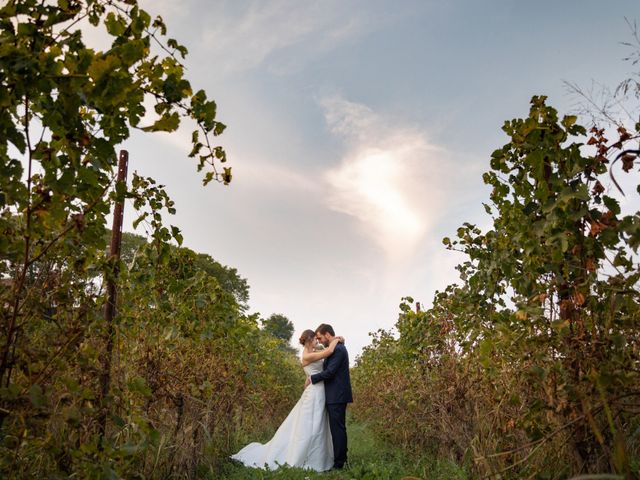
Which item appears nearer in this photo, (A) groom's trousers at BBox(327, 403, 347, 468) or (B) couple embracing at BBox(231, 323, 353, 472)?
(A) groom's trousers at BBox(327, 403, 347, 468)

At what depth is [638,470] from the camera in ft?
9.64

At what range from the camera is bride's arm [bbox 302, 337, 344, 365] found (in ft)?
24.8

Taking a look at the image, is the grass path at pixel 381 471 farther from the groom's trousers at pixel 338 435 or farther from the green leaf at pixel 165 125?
the green leaf at pixel 165 125

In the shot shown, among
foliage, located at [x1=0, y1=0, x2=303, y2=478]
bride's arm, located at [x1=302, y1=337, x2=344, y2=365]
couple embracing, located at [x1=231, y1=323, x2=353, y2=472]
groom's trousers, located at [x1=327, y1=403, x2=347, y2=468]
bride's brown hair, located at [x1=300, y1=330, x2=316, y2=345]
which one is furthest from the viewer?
bride's brown hair, located at [x1=300, y1=330, x2=316, y2=345]

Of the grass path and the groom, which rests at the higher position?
the groom

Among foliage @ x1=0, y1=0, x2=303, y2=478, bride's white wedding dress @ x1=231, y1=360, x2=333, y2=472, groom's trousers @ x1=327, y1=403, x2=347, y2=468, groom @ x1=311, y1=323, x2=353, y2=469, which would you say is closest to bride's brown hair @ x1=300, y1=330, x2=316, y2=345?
bride's white wedding dress @ x1=231, y1=360, x2=333, y2=472

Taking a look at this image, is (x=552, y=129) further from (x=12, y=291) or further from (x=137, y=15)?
(x=12, y=291)

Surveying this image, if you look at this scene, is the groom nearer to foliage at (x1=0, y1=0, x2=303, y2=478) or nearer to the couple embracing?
the couple embracing

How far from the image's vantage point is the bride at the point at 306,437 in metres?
7.58

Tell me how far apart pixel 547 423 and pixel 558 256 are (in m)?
1.00

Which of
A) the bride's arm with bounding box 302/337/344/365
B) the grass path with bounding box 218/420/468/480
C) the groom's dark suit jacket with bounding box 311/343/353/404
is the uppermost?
the bride's arm with bounding box 302/337/344/365

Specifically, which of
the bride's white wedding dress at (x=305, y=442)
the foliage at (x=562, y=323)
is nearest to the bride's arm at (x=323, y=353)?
the bride's white wedding dress at (x=305, y=442)

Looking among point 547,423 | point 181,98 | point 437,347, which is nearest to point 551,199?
point 547,423

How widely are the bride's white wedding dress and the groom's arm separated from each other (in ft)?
1.26
